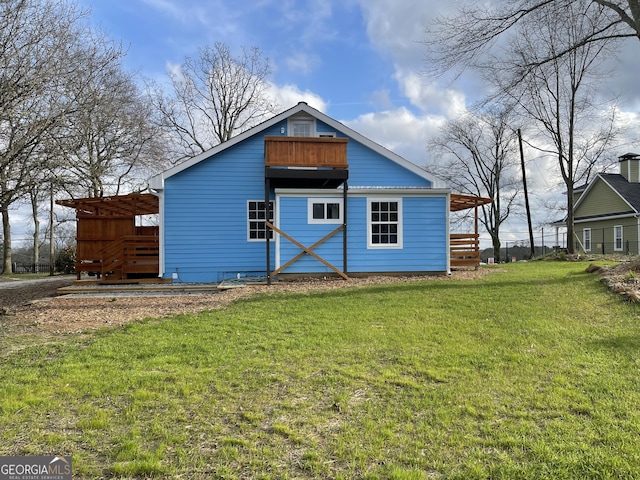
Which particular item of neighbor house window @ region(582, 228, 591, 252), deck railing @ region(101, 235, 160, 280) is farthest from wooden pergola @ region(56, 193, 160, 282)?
neighbor house window @ region(582, 228, 591, 252)

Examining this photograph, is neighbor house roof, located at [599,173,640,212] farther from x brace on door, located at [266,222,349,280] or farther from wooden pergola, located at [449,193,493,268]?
x brace on door, located at [266,222,349,280]

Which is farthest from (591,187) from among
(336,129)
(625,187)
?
(336,129)

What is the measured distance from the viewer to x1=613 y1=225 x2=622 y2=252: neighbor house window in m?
29.1

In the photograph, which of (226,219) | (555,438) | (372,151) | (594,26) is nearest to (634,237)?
(594,26)

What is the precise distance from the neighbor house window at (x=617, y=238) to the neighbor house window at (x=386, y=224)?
23376 mm

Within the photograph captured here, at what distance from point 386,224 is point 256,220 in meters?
4.51

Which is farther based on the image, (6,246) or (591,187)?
(591,187)

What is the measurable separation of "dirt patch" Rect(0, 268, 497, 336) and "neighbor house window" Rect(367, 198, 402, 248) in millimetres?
1238

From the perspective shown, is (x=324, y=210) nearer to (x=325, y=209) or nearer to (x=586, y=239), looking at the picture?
(x=325, y=209)

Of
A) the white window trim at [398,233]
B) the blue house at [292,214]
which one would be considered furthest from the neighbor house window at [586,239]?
the white window trim at [398,233]

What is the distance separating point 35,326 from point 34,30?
5.41m

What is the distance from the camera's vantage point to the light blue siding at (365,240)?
13.4 metres

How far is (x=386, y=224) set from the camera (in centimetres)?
1395

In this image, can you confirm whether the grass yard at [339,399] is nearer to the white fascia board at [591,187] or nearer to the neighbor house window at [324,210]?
the neighbor house window at [324,210]
